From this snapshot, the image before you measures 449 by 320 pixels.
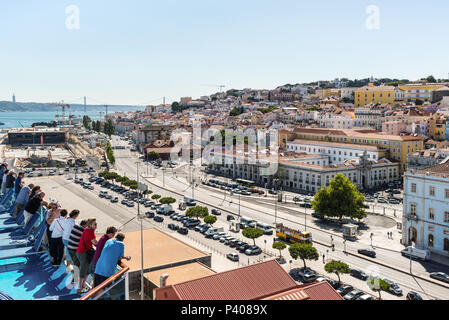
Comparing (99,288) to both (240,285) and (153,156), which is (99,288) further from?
(153,156)

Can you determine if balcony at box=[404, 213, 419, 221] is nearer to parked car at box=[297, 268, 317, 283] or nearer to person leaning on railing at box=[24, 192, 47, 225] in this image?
parked car at box=[297, 268, 317, 283]

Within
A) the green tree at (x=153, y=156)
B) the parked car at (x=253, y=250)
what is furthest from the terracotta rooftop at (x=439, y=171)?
the green tree at (x=153, y=156)

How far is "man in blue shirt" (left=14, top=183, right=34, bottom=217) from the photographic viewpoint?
6552mm

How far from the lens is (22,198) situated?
6.70 m

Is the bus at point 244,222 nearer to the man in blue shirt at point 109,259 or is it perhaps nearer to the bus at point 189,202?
the bus at point 189,202

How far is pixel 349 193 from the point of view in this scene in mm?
23891

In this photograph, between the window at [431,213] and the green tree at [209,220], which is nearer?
the window at [431,213]

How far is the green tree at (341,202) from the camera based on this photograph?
23.6 meters

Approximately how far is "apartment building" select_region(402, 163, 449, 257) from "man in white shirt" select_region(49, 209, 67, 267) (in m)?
17.7

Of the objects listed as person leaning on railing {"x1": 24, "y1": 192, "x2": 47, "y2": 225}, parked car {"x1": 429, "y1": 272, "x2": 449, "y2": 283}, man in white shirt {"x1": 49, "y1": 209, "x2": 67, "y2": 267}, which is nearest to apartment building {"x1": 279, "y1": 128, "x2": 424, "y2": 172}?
parked car {"x1": 429, "y1": 272, "x2": 449, "y2": 283}

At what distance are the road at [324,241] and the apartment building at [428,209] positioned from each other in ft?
4.73

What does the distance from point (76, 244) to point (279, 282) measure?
4.98 m
